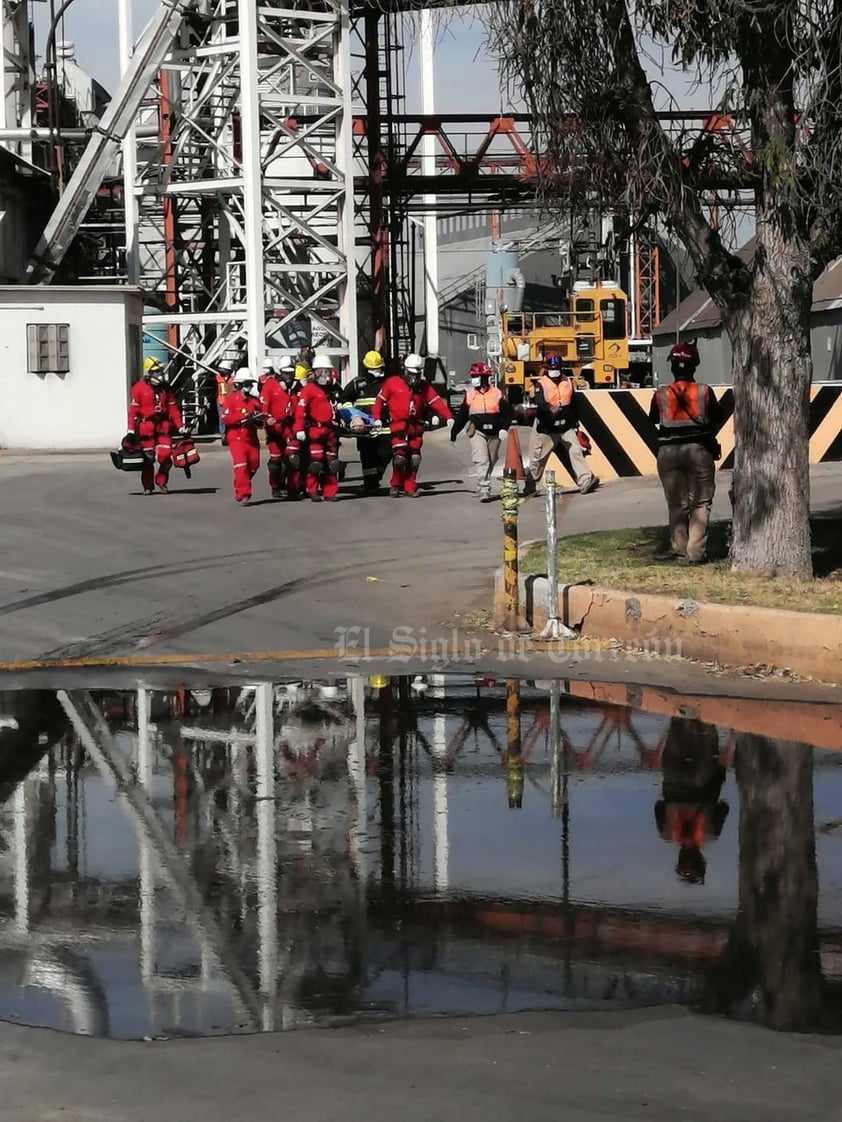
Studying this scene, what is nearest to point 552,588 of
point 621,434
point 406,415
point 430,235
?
point 406,415

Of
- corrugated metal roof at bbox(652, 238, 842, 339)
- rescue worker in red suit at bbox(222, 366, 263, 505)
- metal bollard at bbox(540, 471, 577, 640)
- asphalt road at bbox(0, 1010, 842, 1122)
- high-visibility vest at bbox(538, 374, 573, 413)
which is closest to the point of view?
asphalt road at bbox(0, 1010, 842, 1122)

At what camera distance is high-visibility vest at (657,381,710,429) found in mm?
13539

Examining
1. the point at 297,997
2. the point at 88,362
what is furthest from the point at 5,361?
the point at 297,997

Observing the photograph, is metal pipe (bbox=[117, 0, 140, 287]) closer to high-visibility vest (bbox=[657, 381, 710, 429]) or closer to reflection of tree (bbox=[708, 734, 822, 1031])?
high-visibility vest (bbox=[657, 381, 710, 429])

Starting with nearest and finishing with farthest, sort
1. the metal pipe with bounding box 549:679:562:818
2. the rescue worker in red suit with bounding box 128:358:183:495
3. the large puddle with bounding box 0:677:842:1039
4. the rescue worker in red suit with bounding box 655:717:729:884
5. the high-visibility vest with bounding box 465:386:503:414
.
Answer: the large puddle with bounding box 0:677:842:1039 < the rescue worker in red suit with bounding box 655:717:729:884 < the metal pipe with bounding box 549:679:562:818 < the high-visibility vest with bounding box 465:386:503:414 < the rescue worker in red suit with bounding box 128:358:183:495

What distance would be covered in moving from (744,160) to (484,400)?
407 inches

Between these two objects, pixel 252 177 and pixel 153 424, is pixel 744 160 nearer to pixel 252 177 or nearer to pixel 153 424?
pixel 153 424

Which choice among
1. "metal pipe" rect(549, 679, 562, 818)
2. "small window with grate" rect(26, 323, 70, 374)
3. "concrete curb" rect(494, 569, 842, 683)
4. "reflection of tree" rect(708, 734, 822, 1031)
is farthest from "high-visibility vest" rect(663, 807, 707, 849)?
"small window with grate" rect(26, 323, 70, 374)

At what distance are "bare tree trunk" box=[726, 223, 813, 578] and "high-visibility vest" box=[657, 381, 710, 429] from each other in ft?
3.74

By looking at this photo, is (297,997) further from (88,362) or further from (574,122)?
(88,362)

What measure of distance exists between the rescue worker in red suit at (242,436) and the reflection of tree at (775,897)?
13.5m

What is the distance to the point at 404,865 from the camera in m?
6.64

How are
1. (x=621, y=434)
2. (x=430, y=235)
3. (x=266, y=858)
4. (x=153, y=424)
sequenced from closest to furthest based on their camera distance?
(x=266, y=858) < (x=153, y=424) < (x=621, y=434) < (x=430, y=235)

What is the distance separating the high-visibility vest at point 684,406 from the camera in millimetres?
13539
